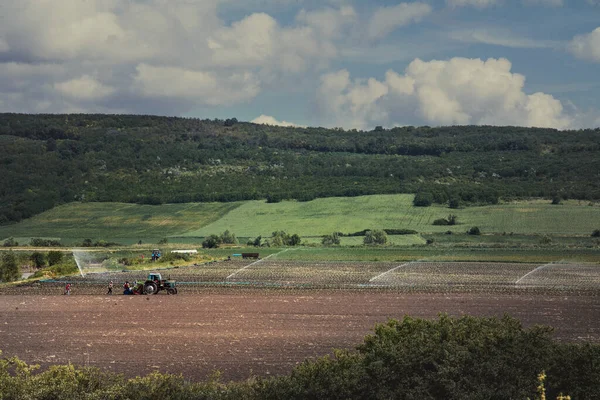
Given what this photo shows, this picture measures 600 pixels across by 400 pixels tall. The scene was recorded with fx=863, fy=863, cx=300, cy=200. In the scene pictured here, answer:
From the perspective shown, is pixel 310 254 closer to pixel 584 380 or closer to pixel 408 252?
pixel 408 252

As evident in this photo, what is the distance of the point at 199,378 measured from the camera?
2791 cm

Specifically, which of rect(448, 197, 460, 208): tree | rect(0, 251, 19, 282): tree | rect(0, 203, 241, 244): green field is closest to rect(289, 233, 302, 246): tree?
rect(0, 203, 241, 244): green field

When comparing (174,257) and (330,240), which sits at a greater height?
→ (330,240)

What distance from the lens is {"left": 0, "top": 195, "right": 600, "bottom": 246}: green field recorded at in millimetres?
115125

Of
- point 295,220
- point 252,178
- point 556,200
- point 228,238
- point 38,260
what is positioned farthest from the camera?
point 252,178

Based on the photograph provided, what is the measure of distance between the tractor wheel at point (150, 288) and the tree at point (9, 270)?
53.8 feet

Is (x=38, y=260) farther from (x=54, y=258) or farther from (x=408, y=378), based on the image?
(x=408, y=378)

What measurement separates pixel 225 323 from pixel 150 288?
16071 millimetres

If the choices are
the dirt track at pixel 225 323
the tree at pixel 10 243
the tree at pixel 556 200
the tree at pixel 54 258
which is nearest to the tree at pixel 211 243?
the tree at pixel 10 243

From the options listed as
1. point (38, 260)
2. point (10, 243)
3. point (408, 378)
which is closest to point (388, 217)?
point (10, 243)

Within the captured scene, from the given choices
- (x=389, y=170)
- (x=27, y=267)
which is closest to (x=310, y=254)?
(x=27, y=267)

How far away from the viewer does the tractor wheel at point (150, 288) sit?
56.1m

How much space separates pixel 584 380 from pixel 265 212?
126220 mm

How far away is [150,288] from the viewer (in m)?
56.1
